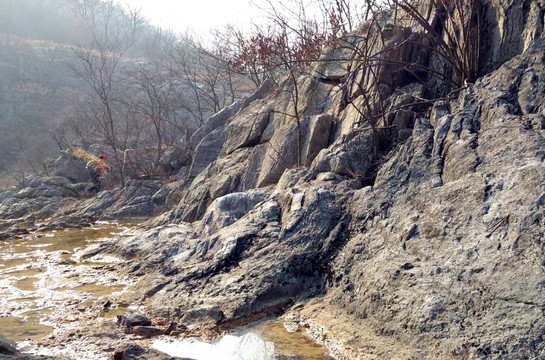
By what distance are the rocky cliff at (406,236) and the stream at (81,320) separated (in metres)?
0.34

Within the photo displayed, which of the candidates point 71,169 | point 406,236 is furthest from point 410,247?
point 71,169

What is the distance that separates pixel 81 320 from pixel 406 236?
384 cm

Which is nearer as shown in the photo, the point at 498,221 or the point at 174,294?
the point at 498,221

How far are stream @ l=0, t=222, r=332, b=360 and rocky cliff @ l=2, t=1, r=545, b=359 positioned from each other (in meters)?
0.34

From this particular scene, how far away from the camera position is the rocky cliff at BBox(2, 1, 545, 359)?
3.78m

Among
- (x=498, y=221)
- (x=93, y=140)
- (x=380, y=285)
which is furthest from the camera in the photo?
(x=93, y=140)

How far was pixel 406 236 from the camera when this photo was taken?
491 centimetres

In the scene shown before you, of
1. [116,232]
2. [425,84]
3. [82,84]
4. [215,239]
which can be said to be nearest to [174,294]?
[215,239]

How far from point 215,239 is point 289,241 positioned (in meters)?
1.39

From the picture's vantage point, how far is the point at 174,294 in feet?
19.3

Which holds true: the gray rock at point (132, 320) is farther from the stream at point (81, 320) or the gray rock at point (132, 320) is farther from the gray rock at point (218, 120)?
the gray rock at point (218, 120)

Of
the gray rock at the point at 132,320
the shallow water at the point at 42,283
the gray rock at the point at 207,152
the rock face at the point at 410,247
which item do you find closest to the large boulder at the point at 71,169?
the gray rock at the point at 207,152

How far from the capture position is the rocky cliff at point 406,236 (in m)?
3.78

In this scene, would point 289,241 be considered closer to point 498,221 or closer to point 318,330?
point 318,330
